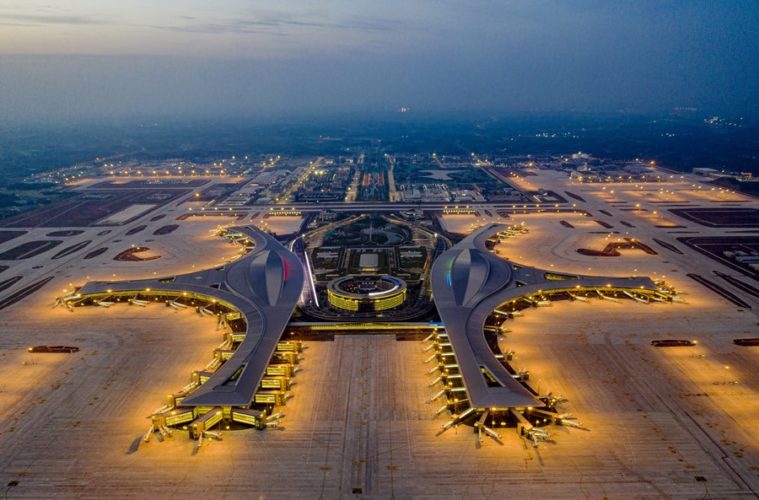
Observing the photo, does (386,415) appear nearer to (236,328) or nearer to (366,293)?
(236,328)

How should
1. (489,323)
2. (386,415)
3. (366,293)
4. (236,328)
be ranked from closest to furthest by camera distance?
A: (386,415) < (236,328) < (489,323) < (366,293)

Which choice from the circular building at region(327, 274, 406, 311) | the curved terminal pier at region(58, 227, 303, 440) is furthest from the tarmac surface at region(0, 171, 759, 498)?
the circular building at region(327, 274, 406, 311)

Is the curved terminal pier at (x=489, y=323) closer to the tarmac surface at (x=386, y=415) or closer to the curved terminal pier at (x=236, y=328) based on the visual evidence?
the tarmac surface at (x=386, y=415)

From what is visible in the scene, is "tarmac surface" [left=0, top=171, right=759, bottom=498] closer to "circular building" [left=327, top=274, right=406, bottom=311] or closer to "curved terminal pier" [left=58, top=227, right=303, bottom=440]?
"curved terminal pier" [left=58, top=227, right=303, bottom=440]

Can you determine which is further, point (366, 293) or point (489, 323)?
point (366, 293)

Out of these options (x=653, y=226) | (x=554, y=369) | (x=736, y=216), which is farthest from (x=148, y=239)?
(x=736, y=216)

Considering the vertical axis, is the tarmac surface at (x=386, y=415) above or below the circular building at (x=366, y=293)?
below

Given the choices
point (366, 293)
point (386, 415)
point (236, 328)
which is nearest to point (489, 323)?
point (366, 293)

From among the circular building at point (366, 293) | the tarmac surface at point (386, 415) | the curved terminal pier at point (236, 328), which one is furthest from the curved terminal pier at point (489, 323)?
the curved terminal pier at point (236, 328)
